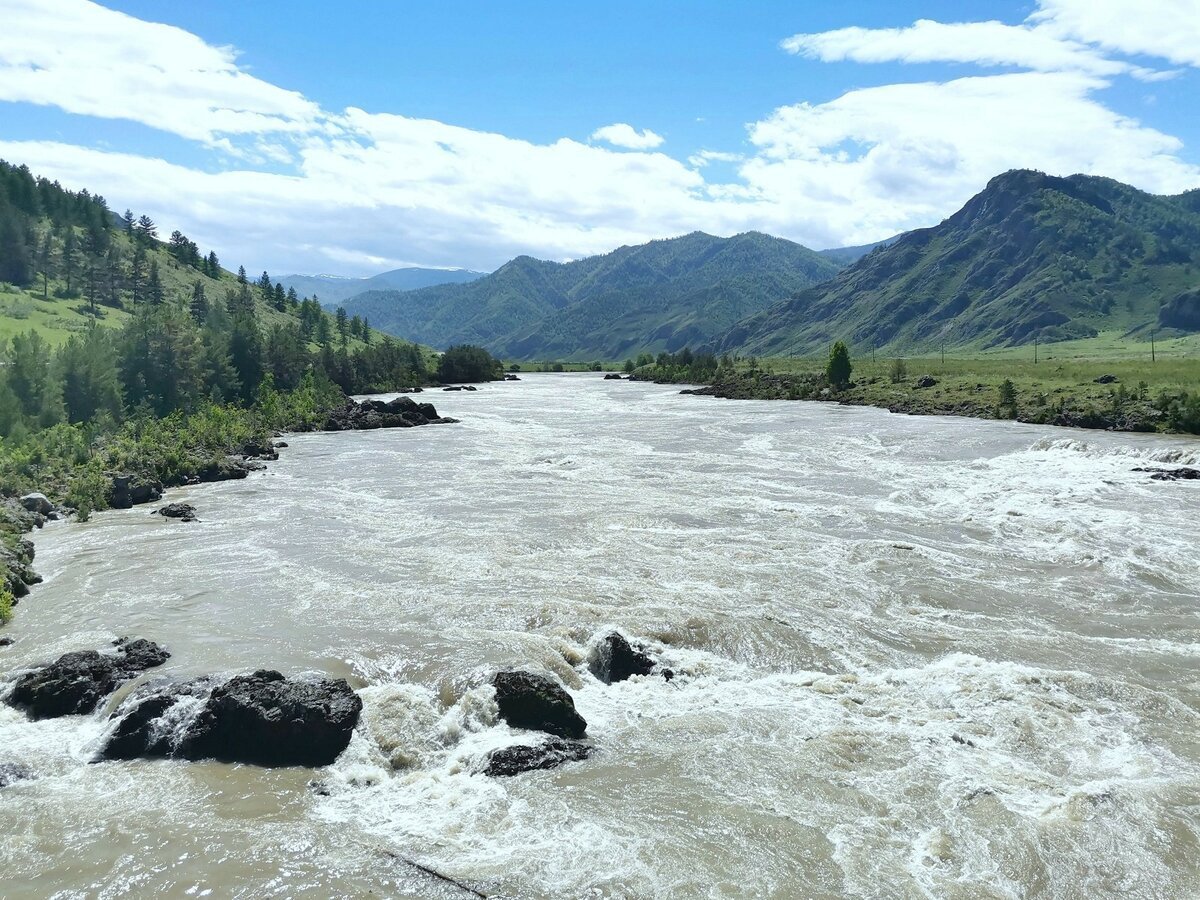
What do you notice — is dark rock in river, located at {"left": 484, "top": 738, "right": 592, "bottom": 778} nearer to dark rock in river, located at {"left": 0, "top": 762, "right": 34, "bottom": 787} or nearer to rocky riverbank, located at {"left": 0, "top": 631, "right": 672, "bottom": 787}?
rocky riverbank, located at {"left": 0, "top": 631, "right": 672, "bottom": 787}

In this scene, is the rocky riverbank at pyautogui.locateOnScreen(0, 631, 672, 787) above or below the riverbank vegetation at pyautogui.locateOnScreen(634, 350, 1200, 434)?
below

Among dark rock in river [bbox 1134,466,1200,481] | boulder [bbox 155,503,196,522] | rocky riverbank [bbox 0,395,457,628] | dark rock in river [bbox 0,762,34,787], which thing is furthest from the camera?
dark rock in river [bbox 1134,466,1200,481]

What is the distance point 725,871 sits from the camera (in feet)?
39.3

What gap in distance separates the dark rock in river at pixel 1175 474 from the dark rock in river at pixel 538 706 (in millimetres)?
42467

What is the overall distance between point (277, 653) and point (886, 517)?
25939 millimetres

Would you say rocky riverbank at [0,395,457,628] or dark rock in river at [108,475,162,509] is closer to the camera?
rocky riverbank at [0,395,457,628]

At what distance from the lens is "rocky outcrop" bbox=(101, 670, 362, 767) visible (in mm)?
15211

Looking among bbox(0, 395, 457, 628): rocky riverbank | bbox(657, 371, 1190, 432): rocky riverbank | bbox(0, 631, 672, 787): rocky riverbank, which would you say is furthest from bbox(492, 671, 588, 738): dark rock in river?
bbox(657, 371, 1190, 432): rocky riverbank

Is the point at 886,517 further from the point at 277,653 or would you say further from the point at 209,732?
the point at 209,732

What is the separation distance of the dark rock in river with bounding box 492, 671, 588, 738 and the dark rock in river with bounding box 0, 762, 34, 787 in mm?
8494

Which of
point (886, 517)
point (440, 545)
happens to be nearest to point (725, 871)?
point (440, 545)

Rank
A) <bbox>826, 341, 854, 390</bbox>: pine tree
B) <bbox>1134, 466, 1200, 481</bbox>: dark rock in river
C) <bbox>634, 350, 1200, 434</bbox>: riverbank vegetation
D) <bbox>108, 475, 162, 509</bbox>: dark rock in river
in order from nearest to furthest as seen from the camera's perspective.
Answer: <bbox>108, 475, 162, 509</bbox>: dark rock in river < <bbox>1134, 466, 1200, 481</bbox>: dark rock in river < <bbox>634, 350, 1200, 434</bbox>: riverbank vegetation < <bbox>826, 341, 854, 390</bbox>: pine tree

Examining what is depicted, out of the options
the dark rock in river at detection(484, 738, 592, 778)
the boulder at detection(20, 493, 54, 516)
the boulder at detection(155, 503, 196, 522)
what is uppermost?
the boulder at detection(20, 493, 54, 516)

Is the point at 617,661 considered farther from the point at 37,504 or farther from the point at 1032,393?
the point at 1032,393
